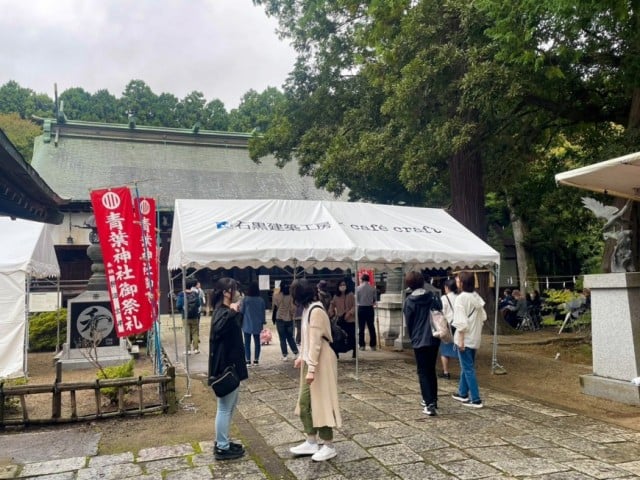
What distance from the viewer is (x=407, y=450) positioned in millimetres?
4422

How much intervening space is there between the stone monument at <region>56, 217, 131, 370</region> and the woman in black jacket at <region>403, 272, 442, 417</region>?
21.1 feet

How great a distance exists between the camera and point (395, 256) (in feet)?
24.5

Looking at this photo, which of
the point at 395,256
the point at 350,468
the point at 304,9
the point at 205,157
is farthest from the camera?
the point at 205,157

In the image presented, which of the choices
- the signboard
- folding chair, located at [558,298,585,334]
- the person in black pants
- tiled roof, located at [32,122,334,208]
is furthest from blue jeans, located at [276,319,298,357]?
tiled roof, located at [32,122,334,208]

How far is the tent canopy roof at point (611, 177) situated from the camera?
225 inches

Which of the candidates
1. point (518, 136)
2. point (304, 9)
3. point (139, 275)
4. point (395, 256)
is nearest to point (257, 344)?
point (139, 275)

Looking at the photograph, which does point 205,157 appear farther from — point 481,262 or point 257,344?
point 481,262

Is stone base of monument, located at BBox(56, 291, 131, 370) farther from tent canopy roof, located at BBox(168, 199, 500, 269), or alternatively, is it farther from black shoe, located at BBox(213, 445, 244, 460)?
black shoe, located at BBox(213, 445, 244, 460)

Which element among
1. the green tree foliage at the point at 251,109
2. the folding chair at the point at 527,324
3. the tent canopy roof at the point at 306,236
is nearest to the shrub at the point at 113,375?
the tent canopy roof at the point at 306,236

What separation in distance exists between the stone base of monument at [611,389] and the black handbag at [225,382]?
196 inches

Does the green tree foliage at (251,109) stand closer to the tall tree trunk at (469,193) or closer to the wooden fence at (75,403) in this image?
the tall tree trunk at (469,193)

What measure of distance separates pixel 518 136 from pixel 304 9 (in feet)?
22.1

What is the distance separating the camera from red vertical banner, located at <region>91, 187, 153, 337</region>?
723 cm

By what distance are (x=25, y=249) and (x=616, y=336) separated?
9.50m
